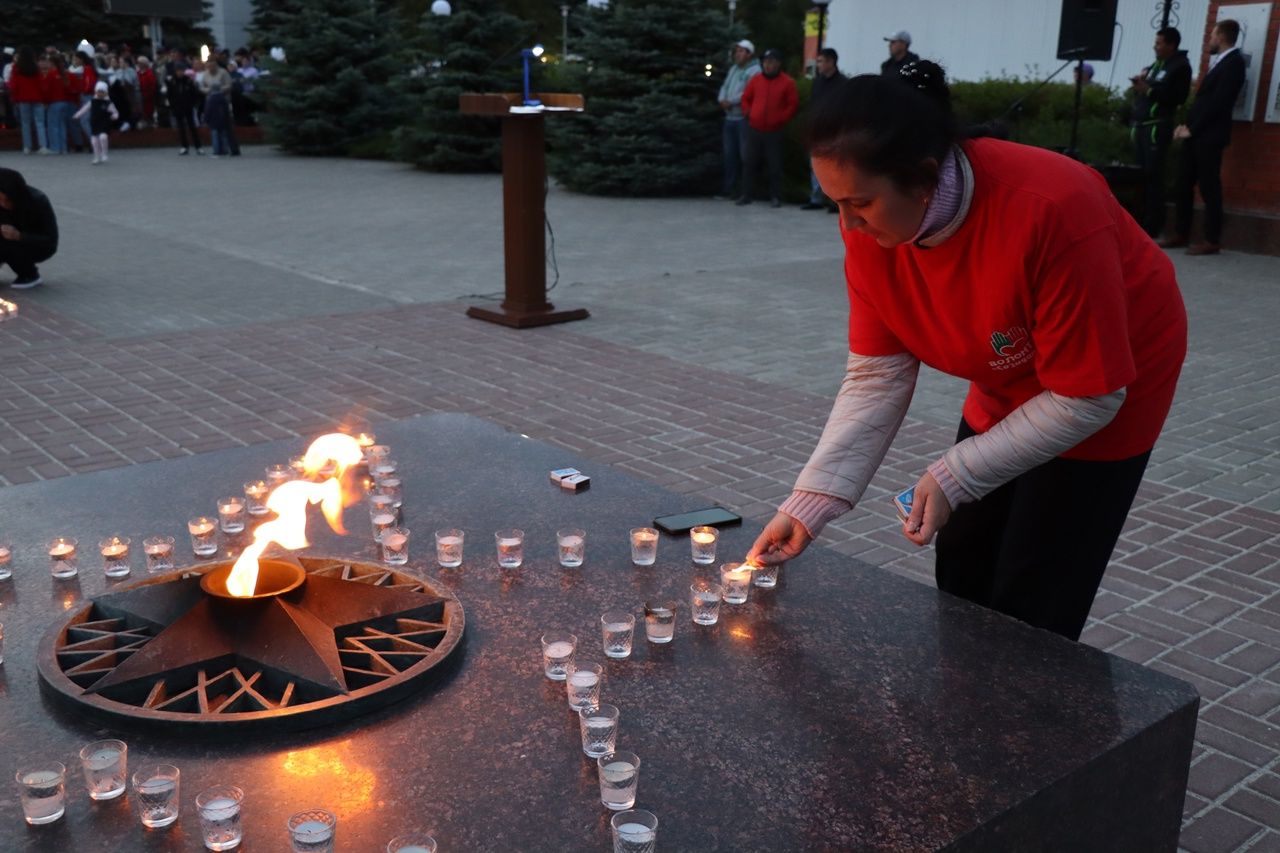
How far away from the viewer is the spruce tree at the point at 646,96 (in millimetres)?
17344

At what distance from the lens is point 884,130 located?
2.19 meters

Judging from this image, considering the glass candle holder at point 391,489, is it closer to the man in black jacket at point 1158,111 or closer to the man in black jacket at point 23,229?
the man in black jacket at point 23,229

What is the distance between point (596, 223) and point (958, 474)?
42.0ft

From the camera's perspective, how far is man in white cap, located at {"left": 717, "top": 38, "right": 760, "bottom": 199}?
16.6 meters

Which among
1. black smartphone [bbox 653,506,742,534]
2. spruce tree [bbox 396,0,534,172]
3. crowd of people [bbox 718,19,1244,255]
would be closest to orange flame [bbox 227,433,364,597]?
black smartphone [bbox 653,506,742,534]

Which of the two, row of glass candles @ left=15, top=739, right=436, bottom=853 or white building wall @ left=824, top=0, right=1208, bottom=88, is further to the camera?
white building wall @ left=824, top=0, right=1208, bottom=88

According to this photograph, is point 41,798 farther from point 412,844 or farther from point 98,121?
point 98,121

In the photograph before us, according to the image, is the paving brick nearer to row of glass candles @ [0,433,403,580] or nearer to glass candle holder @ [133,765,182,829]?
row of glass candles @ [0,433,403,580]

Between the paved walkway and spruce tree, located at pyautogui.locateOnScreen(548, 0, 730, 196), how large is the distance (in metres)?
3.68

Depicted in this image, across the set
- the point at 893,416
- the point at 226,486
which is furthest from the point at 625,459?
the point at 893,416

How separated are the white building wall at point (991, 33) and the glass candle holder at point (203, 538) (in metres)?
16.7

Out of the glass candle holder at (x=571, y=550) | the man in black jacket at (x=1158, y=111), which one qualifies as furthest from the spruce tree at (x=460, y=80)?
the glass candle holder at (x=571, y=550)

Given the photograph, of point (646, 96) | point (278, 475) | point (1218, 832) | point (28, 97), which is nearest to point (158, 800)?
point (278, 475)

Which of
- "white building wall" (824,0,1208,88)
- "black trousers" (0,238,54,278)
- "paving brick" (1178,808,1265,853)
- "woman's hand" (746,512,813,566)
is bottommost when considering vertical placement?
"paving brick" (1178,808,1265,853)
